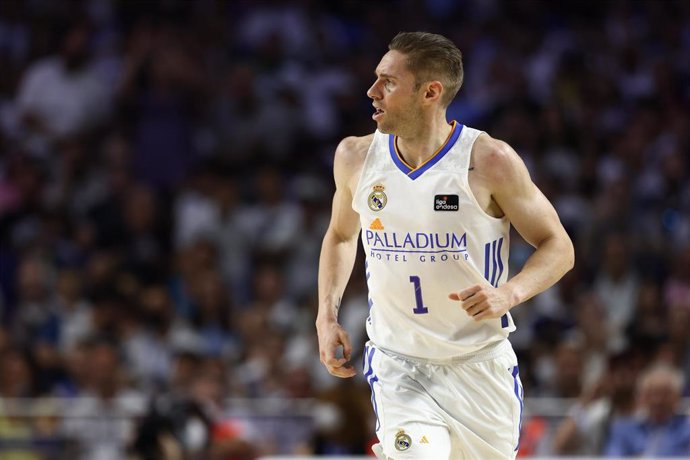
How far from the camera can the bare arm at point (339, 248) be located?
5.21 metres

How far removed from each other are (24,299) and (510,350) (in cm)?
672

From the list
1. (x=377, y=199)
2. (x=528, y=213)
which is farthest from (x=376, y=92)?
A: (x=528, y=213)

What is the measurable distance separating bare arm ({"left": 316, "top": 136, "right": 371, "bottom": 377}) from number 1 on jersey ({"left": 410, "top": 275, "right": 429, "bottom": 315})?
328 millimetres

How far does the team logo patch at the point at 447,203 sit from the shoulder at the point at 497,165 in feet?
0.50

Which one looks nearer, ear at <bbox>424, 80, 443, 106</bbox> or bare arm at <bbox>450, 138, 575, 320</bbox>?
bare arm at <bbox>450, 138, 575, 320</bbox>

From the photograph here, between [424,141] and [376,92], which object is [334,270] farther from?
[376,92]

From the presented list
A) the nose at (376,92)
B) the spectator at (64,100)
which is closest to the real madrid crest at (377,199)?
the nose at (376,92)

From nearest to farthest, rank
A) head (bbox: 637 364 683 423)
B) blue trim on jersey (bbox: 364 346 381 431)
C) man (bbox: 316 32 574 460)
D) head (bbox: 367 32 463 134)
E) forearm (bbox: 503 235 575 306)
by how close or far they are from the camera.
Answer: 1. forearm (bbox: 503 235 575 306)
2. man (bbox: 316 32 574 460)
3. head (bbox: 367 32 463 134)
4. blue trim on jersey (bbox: 364 346 381 431)
5. head (bbox: 637 364 683 423)

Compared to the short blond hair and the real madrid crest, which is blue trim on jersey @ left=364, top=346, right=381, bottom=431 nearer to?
the real madrid crest

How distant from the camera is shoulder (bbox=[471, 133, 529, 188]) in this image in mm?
5090

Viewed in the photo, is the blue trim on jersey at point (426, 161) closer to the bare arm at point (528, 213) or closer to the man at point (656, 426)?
the bare arm at point (528, 213)

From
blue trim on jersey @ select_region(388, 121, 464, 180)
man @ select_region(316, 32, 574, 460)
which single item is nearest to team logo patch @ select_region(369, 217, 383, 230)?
man @ select_region(316, 32, 574, 460)

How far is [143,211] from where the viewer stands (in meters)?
11.6

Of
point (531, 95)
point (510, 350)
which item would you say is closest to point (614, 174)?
point (531, 95)
